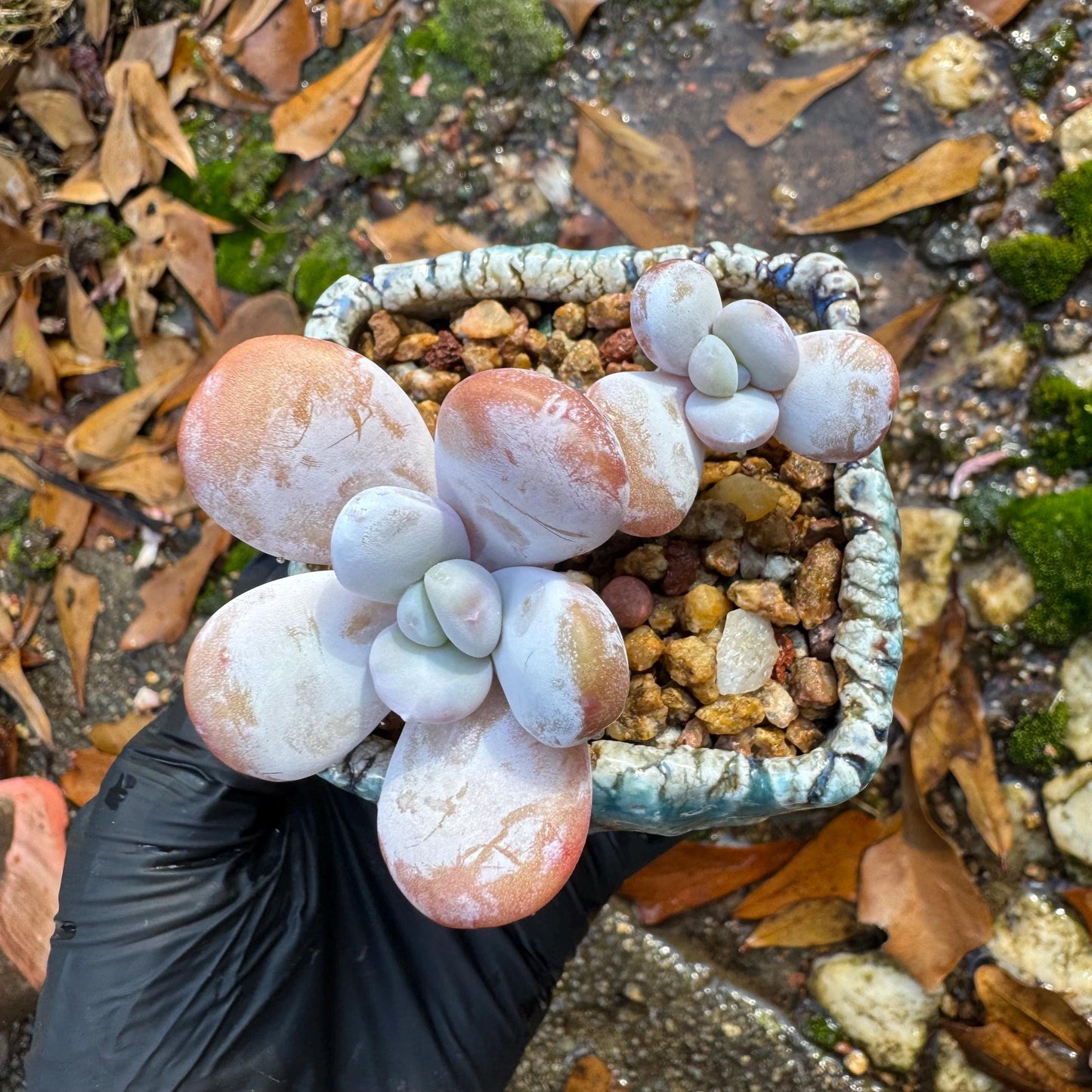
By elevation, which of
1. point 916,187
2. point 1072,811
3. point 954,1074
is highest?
point 916,187

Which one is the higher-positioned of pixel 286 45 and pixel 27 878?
pixel 286 45

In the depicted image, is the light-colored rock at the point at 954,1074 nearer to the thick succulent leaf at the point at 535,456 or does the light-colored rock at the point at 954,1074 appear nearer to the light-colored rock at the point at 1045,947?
the light-colored rock at the point at 1045,947

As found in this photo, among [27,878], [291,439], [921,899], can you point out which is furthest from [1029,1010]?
[27,878]

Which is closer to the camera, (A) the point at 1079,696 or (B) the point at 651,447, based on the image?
(B) the point at 651,447

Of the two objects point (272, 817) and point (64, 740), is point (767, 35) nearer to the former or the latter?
point (272, 817)

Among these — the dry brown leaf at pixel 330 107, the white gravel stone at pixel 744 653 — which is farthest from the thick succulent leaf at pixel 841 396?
the dry brown leaf at pixel 330 107

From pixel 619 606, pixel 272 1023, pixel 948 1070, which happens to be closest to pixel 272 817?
pixel 272 1023

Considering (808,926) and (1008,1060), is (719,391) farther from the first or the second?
(1008,1060)
